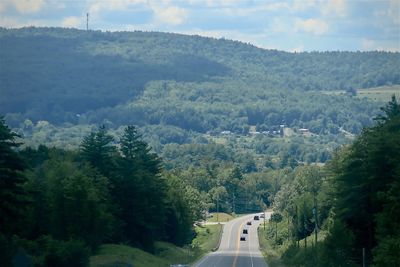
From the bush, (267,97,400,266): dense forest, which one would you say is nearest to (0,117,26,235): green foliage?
the bush

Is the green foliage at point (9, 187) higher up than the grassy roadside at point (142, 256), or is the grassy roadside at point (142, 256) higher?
the green foliage at point (9, 187)

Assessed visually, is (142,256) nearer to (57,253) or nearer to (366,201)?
(366,201)

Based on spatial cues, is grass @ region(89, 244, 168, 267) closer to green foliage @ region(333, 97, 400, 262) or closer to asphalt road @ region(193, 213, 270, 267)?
asphalt road @ region(193, 213, 270, 267)

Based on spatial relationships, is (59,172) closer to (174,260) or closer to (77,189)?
(77,189)

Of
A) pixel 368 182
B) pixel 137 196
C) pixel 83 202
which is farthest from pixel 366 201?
pixel 137 196

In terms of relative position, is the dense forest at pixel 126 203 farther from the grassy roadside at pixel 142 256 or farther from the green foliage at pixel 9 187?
the grassy roadside at pixel 142 256

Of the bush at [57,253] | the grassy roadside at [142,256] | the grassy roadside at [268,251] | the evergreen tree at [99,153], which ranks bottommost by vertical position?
the grassy roadside at [268,251]

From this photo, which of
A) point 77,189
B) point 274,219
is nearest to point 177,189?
point 274,219

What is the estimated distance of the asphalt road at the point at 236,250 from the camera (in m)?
96.6

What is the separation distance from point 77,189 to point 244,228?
98.8 meters

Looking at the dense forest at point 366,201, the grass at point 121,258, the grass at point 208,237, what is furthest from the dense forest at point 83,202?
the dense forest at point 366,201

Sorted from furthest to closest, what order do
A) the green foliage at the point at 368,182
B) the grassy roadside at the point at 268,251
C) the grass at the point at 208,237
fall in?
1. the grass at the point at 208,237
2. the grassy roadside at the point at 268,251
3. the green foliage at the point at 368,182

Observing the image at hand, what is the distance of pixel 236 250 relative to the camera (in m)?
131

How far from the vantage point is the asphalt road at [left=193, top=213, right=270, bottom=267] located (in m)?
96.6
